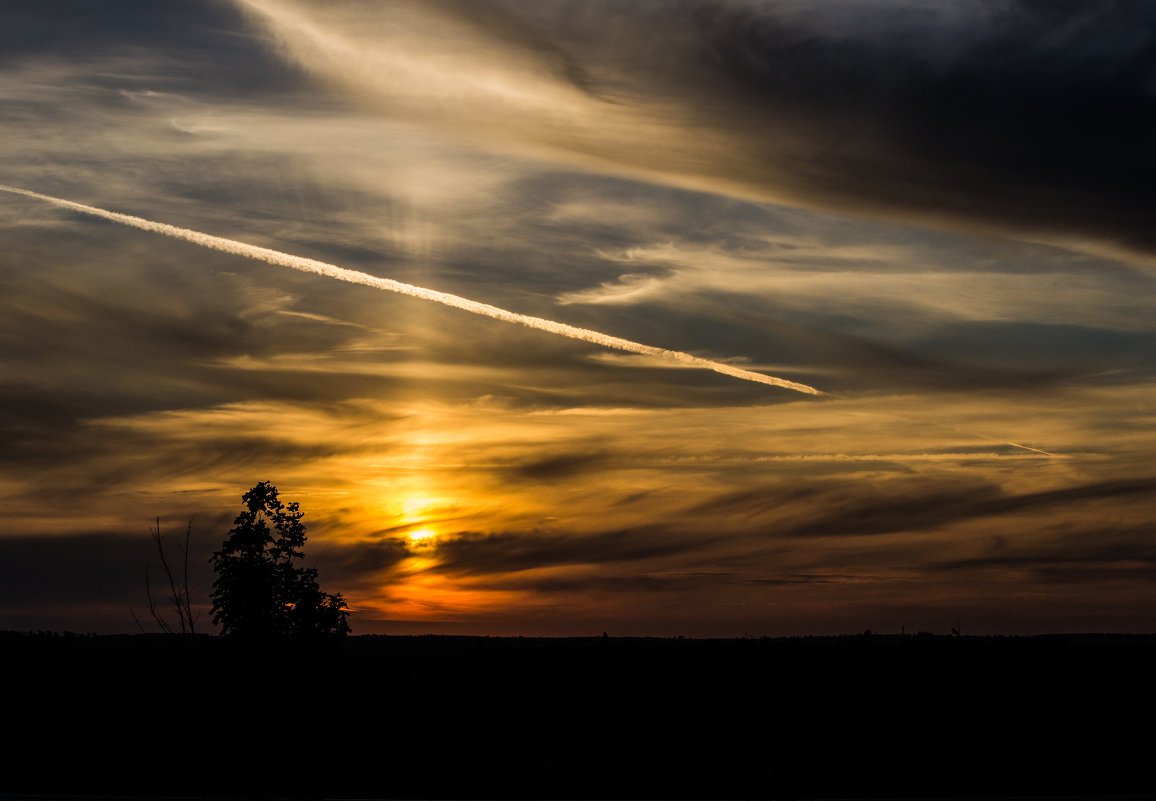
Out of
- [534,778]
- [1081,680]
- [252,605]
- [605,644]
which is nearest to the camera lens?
[534,778]

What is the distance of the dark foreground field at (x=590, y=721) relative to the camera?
38.1 meters

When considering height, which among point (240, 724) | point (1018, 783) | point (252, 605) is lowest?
point (1018, 783)

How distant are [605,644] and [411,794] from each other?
28356 mm

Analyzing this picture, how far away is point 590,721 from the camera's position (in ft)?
170

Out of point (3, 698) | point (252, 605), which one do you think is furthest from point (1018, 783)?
point (3, 698)

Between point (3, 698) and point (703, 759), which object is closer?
point (703, 759)

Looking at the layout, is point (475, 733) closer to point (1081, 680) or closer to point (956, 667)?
point (956, 667)

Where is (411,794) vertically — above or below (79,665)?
below

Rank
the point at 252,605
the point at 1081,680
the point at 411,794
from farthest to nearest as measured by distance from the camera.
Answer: the point at 1081,680 → the point at 252,605 → the point at 411,794

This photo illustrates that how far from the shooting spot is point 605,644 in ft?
209

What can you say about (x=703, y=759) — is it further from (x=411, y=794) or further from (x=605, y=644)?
(x=605, y=644)

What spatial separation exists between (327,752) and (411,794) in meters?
8.72

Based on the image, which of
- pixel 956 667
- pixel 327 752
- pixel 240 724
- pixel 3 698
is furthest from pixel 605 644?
pixel 3 698

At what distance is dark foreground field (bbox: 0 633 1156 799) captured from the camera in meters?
38.1
